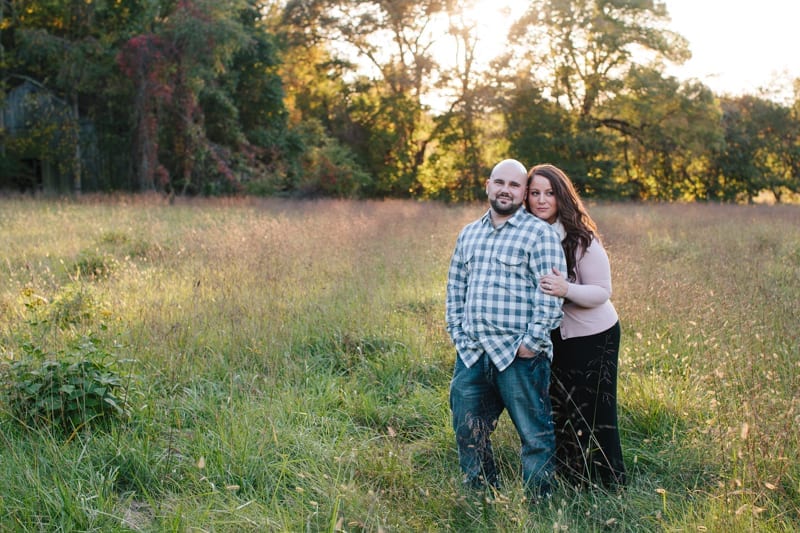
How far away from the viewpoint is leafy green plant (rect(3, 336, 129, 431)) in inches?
153

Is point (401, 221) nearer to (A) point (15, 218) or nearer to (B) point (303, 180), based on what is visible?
(A) point (15, 218)

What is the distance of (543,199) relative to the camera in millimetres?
Result: 3574

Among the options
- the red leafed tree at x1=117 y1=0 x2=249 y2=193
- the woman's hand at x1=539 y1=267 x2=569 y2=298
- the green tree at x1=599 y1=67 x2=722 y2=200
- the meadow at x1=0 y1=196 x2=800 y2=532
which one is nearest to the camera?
the meadow at x1=0 y1=196 x2=800 y2=532

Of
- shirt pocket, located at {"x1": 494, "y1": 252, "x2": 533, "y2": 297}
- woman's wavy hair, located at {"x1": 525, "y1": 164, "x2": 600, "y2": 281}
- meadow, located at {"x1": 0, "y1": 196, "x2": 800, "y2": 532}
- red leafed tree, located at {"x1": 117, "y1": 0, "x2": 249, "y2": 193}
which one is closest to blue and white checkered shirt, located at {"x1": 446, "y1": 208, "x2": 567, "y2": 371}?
shirt pocket, located at {"x1": 494, "y1": 252, "x2": 533, "y2": 297}

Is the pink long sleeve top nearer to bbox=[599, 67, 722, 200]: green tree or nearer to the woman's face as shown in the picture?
the woman's face

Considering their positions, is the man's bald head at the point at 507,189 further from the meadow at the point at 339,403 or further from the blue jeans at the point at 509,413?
the meadow at the point at 339,403

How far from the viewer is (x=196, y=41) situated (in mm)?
21000

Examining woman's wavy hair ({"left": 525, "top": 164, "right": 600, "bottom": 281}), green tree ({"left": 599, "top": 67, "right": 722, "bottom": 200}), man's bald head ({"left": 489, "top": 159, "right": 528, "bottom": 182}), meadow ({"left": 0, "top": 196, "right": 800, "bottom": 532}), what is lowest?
meadow ({"left": 0, "top": 196, "right": 800, "bottom": 532})

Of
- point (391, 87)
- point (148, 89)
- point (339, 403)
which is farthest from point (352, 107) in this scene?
point (339, 403)

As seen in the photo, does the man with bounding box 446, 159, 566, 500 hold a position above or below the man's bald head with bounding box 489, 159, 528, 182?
below

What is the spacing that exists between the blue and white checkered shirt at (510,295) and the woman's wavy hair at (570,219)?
0.53 ft

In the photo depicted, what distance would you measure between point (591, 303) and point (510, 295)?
414 mm

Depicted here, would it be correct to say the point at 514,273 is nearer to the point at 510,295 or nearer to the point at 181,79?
the point at 510,295

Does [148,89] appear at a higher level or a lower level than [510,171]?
higher
